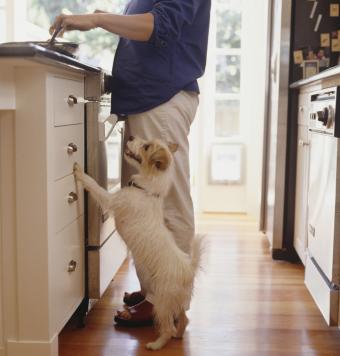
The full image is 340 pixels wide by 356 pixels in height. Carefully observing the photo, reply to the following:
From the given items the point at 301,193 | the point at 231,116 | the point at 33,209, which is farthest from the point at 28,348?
the point at 231,116

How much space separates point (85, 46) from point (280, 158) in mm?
1972

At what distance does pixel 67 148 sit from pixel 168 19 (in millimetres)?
565

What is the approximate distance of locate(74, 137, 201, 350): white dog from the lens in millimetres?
1838

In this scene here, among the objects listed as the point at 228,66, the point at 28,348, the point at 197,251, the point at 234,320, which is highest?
the point at 228,66

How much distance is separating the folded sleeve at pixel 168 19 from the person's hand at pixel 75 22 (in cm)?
21

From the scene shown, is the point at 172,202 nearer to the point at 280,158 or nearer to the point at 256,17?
the point at 280,158

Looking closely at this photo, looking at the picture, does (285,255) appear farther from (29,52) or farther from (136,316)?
(29,52)

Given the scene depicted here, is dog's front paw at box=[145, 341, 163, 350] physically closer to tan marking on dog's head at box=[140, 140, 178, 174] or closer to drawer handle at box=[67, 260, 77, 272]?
drawer handle at box=[67, 260, 77, 272]

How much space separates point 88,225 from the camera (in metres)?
2.08

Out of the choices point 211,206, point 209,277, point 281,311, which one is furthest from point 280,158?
point 211,206

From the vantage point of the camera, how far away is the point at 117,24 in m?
1.83

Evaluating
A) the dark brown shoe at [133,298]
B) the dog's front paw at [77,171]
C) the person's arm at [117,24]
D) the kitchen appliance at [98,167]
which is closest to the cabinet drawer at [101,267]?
the kitchen appliance at [98,167]

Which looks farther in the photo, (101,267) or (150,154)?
(101,267)

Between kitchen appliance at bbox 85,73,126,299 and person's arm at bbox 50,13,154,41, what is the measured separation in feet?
0.79
